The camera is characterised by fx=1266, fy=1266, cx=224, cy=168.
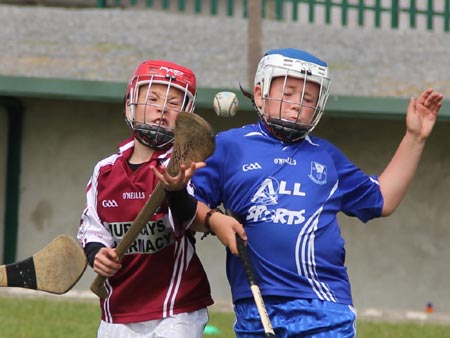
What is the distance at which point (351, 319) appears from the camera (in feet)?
16.7

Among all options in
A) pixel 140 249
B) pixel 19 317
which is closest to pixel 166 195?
pixel 140 249

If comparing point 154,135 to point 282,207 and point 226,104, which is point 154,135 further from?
point 282,207

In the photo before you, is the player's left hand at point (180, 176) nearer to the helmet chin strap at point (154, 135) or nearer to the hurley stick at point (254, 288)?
the hurley stick at point (254, 288)

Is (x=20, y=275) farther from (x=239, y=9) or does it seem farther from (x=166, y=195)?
(x=239, y=9)

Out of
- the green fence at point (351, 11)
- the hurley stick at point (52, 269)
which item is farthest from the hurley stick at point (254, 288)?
the green fence at point (351, 11)

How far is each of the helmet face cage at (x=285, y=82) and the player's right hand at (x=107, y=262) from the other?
822mm

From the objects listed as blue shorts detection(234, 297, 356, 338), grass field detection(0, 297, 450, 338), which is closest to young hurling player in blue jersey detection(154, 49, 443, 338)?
blue shorts detection(234, 297, 356, 338)

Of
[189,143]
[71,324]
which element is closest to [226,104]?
[189,143]

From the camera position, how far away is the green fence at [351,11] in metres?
14.0

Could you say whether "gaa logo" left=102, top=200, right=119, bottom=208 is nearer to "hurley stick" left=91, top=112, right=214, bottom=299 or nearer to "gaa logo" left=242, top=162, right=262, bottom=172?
"hurley stick" left=91, top=112, right=214, bottom=299

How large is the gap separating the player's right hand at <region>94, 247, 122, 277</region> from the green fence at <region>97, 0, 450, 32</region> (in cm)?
903

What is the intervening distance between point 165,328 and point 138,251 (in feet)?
1.14

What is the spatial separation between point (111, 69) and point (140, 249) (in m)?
7.76

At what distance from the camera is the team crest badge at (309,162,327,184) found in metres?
5.12
